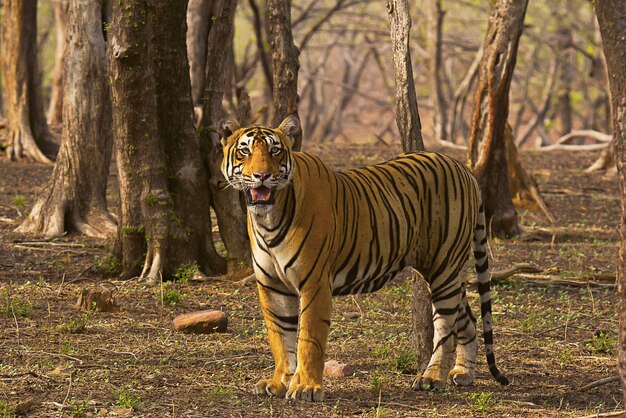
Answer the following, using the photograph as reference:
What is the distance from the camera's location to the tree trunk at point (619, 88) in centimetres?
469

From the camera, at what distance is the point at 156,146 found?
9.19 m

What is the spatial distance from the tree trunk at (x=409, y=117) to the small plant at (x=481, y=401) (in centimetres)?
50

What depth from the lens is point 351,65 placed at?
3509 centimetres

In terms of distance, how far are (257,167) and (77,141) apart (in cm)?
592

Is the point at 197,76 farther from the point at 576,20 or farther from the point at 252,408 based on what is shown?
the point at 576,20

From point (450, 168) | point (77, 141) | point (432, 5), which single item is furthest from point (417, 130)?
point (432, 5)

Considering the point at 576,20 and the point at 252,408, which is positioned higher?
the point at 576,20

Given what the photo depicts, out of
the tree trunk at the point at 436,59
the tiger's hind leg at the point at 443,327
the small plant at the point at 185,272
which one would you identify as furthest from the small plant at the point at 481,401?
the tree trunk at the point at 436,59

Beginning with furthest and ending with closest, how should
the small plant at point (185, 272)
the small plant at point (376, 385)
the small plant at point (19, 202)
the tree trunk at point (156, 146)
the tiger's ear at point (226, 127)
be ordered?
the small plant at point (19, 202), the small plant at point (185, 272), the tree trunk at point (156, 146), the small plant at point (376, 385), the tiger's ear at point (226, 127)

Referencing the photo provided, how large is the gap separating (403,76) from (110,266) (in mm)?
3878

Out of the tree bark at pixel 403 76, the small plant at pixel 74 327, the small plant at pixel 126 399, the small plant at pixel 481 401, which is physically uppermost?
the tree bark at pixel 403 76

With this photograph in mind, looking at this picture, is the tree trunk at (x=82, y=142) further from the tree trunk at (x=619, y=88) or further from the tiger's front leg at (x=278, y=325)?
the tree trunk at (x=619, y=88)

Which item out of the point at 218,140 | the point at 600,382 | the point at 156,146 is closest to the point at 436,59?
the point at 218,140

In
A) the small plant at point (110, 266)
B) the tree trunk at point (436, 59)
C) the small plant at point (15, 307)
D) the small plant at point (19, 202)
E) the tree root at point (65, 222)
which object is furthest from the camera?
the tree trunk at point (436, 59)
